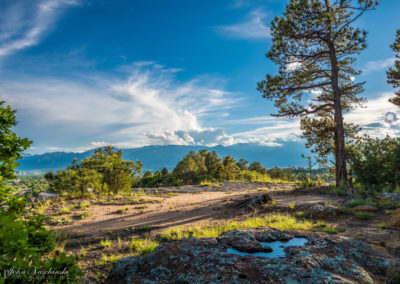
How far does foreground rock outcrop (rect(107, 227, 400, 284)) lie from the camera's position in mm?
2711

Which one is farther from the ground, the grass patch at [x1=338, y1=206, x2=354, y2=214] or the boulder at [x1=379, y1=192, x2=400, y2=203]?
the boulder at [x1=379, y1=192, x2=400, y2=203]

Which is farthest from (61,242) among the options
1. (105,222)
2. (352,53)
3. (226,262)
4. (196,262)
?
(352,53)

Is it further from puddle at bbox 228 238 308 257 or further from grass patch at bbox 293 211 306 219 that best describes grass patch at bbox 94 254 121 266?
grass patch at bbox 293 211 306 219

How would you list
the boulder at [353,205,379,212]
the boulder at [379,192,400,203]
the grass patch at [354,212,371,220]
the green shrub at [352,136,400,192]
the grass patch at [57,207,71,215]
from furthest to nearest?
→ the green shrub at [352,136,400,192], the grass patch at [57,207,71,215], the boulder at [379,192,400,203], the boulder at [353,205,379,212], the grass patch at [354,212,371,220]

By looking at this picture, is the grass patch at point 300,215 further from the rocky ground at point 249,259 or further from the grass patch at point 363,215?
the grass patch at point 363,215

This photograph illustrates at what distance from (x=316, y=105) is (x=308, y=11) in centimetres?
592

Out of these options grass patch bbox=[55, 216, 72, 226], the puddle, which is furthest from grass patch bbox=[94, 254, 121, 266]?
grass patch bbox=[55, 216, 72, 226]

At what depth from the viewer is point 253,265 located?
9.71 ft

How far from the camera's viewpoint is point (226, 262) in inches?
119

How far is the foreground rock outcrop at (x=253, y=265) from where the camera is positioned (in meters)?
2.71

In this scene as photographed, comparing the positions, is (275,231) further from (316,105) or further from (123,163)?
(123,163)

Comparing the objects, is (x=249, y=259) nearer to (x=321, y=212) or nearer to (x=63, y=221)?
(x=321, y=212)

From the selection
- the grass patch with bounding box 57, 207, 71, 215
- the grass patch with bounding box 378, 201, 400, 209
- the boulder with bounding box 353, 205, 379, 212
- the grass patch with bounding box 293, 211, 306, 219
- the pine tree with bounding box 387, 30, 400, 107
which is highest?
the pine tree with bounding box 387, 30, 400, 107

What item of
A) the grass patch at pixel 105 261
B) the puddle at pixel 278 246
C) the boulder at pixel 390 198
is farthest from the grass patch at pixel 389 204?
the grass patch at pixel 105 261
